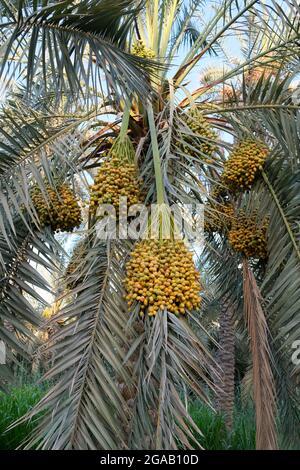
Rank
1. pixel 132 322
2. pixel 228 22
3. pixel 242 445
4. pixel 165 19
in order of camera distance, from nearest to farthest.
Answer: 1. pixel 132 322
2. pixel 228 22
3. pixel 165 19
4. pixel 242 445

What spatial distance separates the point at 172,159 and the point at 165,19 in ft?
5.71

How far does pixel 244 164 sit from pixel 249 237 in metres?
0.49

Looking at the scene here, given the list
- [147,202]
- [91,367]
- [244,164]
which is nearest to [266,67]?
[244,164]

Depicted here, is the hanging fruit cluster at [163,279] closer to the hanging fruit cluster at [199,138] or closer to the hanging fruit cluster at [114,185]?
the hanging fruit cluster at [114,185]

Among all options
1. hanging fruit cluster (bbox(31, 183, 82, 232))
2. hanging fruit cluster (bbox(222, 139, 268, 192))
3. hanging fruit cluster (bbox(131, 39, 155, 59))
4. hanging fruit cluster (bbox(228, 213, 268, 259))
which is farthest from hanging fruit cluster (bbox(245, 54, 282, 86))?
hanging fruit cluster (bbox(31, 183, 82, 232))

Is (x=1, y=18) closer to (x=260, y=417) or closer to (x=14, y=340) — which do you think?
(x=14, y=340)

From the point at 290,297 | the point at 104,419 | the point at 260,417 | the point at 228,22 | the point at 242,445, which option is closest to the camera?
the point at 104,419

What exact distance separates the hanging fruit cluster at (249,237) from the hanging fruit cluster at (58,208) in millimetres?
1020

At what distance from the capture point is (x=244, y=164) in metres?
3.30

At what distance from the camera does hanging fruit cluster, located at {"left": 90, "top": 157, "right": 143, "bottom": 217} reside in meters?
2.83

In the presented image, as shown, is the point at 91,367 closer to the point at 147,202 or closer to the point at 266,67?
the point at 147,202

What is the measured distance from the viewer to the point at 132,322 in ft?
8.26

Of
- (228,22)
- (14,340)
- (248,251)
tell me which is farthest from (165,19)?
(14,340)

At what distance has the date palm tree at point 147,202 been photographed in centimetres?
A: 240
